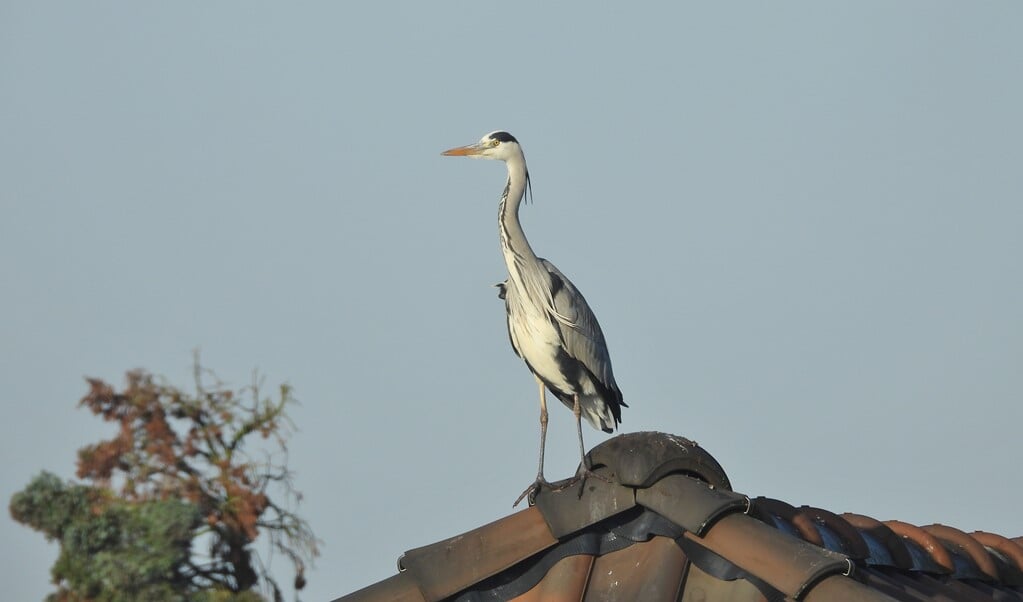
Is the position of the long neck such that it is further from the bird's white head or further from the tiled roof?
the tiled roof

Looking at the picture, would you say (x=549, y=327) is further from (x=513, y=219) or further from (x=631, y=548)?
(x=631, y=548)

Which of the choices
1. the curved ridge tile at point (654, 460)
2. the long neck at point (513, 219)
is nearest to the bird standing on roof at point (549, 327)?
the long neck at point (513, 219)

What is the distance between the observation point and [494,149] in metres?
8.73

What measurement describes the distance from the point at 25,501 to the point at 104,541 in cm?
77

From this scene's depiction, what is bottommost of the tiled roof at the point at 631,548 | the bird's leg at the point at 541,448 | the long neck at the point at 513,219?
the tiled roof at the point at 631,548

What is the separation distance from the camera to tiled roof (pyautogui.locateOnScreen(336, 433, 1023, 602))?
4.16 m

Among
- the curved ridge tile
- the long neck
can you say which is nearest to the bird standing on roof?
the long neck

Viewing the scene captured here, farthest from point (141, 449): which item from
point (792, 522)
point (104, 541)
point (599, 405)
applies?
point (792, 522)

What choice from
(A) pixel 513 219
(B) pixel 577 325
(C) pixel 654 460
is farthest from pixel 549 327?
(C) pixel 654 460

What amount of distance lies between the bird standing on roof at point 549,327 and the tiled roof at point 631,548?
10.0 ft

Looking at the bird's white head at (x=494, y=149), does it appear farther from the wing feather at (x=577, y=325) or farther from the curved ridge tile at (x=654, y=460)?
the curved ridge tile at (x=654, y=460)

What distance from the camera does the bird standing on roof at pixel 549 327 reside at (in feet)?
26.0

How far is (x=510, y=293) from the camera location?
8031 mm

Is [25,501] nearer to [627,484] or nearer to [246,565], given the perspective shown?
[246,565]
